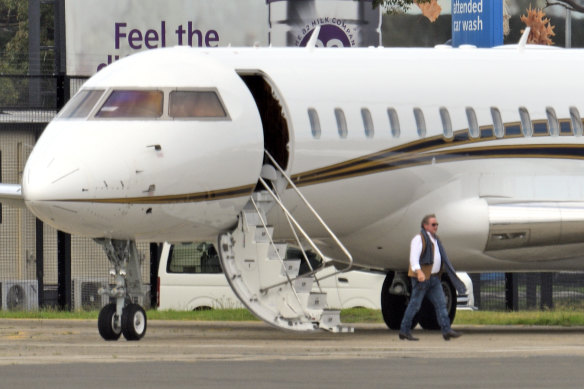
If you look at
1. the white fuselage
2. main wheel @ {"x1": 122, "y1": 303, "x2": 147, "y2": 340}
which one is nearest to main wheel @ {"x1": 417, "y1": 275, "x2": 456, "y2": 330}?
the white fuselage

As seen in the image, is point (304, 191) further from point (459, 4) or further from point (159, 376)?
point (459, 4)

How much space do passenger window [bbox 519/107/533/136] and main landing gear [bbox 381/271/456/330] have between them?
328cm

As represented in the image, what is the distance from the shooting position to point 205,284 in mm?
36344

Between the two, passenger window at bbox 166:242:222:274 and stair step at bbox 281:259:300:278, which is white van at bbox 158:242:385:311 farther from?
stair step at bbox 281:259:300:278

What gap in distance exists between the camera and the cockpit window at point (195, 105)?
82.7 ft

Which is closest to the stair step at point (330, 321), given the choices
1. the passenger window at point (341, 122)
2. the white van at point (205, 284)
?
the passenger window at point (341, 122)

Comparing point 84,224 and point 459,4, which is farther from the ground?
point 459,4

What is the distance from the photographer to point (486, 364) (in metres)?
20.4

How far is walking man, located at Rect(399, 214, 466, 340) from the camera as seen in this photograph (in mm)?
25734

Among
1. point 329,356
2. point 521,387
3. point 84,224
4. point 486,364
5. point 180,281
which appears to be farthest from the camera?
Answer: point 180,281

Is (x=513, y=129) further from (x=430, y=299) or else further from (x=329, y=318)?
(x=329, y=318)

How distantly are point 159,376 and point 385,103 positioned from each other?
953 centimetres

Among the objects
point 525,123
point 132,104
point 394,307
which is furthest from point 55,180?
point 394,307

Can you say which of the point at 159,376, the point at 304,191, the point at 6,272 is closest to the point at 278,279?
the point at 304,191
